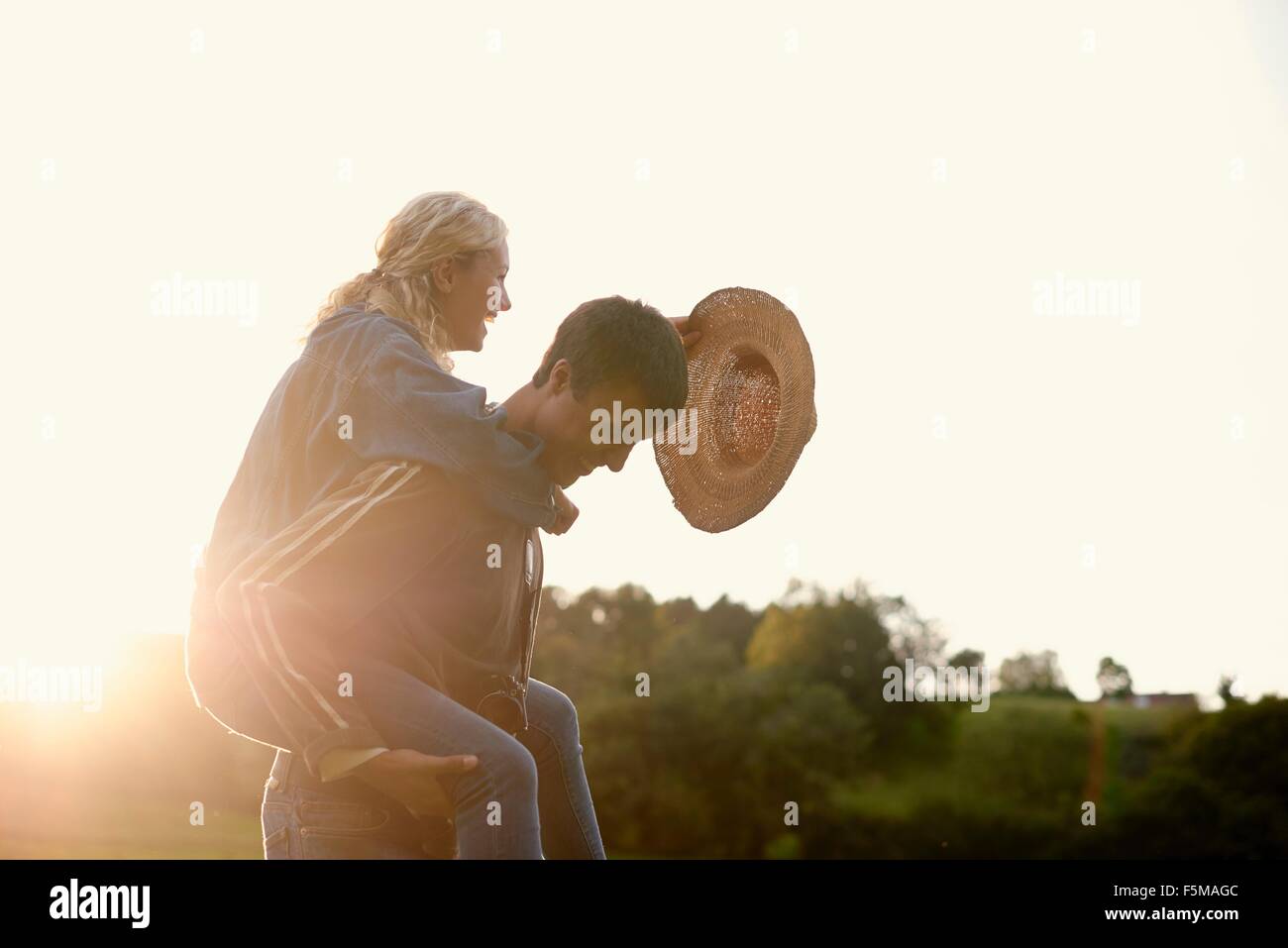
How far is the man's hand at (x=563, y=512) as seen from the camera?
12.9 feet

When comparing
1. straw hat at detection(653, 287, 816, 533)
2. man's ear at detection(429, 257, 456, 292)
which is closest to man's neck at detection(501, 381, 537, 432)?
man's ear at detection(429, 257, 456, 292)

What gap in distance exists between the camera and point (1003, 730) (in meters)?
76.1

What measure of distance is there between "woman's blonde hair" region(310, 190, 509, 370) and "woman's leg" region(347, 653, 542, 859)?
0.98 meters

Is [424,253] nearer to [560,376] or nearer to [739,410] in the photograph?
[560,376]

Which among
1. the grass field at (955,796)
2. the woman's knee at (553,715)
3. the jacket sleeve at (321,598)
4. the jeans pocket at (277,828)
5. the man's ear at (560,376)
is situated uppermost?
the man's ear at (560,376)

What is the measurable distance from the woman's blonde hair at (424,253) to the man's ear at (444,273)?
12 millimetres

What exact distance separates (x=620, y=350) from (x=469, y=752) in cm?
110

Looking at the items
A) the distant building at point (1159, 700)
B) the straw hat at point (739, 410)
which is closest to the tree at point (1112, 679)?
the distant building at point (1159, 700)

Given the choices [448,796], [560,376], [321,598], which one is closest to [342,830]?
[448,796]

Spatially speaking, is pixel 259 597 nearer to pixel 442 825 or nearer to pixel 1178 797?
pixel 442 825

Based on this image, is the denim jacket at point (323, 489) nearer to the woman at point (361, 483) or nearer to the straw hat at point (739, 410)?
the woman at point (361, 483)

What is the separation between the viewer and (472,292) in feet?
12.8
